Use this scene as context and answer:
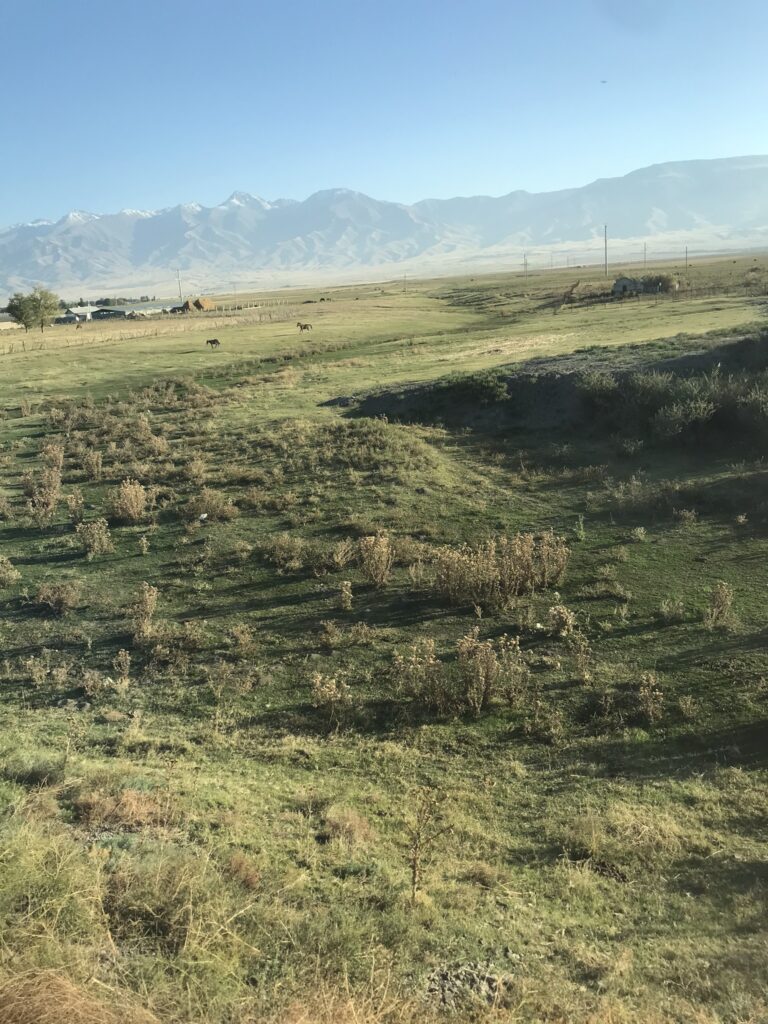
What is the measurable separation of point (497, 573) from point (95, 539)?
10140 mm

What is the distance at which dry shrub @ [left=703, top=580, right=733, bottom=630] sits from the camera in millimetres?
11766

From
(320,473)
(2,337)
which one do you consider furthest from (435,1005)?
Result: (2,337)

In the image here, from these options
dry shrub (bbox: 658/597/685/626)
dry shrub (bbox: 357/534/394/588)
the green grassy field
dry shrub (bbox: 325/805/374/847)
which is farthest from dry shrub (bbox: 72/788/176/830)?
dry shrub (bbox: 658/597/685/626)

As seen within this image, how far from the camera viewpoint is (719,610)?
11.9m

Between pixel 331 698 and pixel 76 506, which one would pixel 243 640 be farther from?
pixel 76 506

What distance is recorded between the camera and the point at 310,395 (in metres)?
34.7

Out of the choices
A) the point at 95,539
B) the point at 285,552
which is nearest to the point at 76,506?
the point at 95,539

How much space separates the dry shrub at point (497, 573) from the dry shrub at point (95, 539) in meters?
8.44

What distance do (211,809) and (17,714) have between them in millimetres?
4603

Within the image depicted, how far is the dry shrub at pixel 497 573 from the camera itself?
1325cm

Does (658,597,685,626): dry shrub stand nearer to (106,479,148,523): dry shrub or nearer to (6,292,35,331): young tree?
(106,479,148,523): dry shrub

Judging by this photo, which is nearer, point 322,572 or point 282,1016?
point 282,1016

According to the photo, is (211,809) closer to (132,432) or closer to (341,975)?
(341,975)

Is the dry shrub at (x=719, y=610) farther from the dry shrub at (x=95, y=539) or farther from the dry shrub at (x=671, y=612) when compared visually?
the dry shrub at (x=95, y=539)
